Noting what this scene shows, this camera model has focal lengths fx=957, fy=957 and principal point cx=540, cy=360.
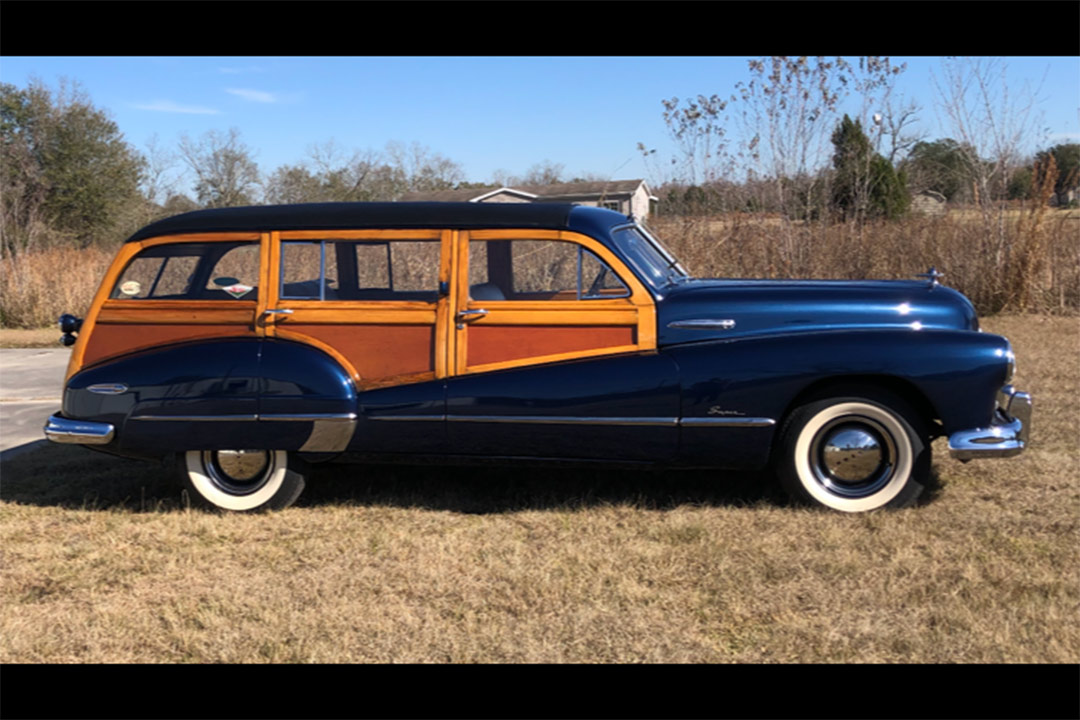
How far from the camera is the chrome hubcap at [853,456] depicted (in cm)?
505

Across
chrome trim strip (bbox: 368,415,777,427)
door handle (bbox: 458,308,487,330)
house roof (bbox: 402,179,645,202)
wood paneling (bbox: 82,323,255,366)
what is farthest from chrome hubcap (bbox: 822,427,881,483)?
house roof (bbox: 402,179,645,202)

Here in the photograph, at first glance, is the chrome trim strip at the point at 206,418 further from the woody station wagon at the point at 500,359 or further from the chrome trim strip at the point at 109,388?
the chrome trim strip at the point at 109,388

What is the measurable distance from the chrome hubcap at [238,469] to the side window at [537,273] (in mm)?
1578

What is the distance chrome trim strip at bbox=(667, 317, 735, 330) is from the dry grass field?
1003 mm

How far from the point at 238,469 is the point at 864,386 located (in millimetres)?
3531

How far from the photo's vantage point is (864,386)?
5047 mm

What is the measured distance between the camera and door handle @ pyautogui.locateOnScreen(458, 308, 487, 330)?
17.1 feet

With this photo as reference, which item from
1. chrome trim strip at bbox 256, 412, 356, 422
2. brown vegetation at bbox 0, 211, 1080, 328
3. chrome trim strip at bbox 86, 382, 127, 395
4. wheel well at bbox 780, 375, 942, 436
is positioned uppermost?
brown vegetation at bbox 0, 211, 1080, 328

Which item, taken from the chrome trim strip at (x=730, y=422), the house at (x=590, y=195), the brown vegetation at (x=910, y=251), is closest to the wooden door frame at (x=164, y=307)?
the chrome trim strip at (x=730, y=422)

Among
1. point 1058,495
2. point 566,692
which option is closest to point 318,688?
point 566,692

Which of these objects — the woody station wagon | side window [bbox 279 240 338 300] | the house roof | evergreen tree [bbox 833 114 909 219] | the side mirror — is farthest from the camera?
the house roof

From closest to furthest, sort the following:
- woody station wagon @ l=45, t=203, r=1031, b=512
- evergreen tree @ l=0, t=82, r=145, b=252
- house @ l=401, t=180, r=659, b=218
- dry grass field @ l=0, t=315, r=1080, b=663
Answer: dry grass field @ l=0, t=315, r=1080, b=663 < woody station wagon @ l=45, t=203, r=1031, b=512 < house @ l=401, t=180, r=659, b=218 < evergreen tree @ l=0, t=82, r=145, b=252

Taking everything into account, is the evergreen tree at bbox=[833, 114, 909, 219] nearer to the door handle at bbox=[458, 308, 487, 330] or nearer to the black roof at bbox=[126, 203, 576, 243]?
the black roof at bbox=[126, 203, 576, 243]
